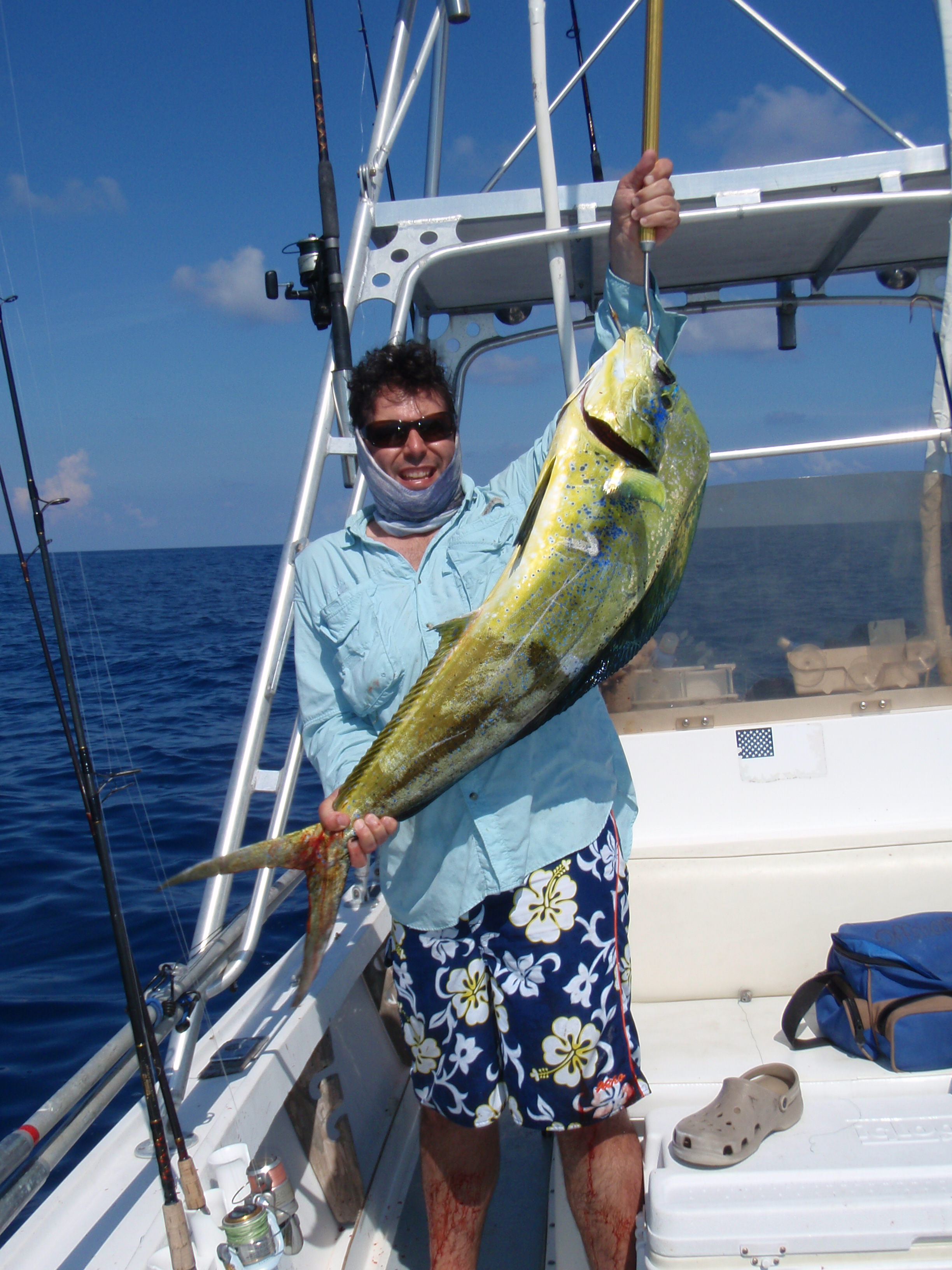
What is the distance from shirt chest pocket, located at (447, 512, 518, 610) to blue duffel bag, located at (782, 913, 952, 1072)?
162 centimetres

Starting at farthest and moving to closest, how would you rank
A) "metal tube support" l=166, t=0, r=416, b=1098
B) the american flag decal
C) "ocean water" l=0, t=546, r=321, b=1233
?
"ocean water" l=0, t=546, r=321, b=1233, the american flag decal, "metal tube support" l=166, t=0, r=416, b=1098

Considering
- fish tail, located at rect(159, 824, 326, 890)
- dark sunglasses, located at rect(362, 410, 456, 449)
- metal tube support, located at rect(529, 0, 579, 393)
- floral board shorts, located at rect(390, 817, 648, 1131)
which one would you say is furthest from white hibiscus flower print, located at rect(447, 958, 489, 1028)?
metal tube support, located at rect(529, 0, 579, 393)

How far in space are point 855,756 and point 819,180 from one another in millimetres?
2114

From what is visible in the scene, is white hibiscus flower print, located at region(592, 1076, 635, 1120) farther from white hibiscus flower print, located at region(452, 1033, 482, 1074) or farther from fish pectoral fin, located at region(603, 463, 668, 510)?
fish pectoral fin, located at region(603, 463, 668, 510)

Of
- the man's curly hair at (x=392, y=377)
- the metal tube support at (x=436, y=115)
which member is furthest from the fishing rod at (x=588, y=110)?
the man's curly hair at (x=392, y=377)

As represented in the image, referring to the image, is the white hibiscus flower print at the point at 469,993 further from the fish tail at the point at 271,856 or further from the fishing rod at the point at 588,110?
the fishing rod at the point at 588,110

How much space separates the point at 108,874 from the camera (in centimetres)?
178

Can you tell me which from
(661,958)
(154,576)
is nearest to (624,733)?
(661,958)

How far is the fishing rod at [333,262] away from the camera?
305cm

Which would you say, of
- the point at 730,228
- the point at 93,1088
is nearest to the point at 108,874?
the point at 93,1088

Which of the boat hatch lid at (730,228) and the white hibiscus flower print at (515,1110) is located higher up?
the boat hatch lid at (730,228)

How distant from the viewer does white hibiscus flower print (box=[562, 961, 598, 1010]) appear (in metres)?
1.93

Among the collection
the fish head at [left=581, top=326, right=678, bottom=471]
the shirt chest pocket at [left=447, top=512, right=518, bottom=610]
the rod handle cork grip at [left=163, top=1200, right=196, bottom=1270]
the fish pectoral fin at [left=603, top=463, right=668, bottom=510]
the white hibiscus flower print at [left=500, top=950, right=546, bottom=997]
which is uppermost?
the fish head at [left=581, top=326, right=678, bottom=471]

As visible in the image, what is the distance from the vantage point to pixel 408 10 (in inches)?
144
